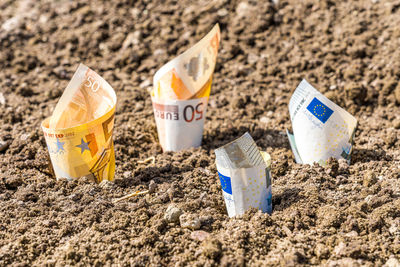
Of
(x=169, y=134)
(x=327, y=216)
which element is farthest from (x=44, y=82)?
(x=327, y=216)

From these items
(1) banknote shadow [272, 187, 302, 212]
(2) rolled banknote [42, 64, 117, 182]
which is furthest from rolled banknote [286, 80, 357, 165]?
(2) rolled banknote [42, 64, 117, 182]

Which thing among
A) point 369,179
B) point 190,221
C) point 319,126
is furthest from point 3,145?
→ point 369,179

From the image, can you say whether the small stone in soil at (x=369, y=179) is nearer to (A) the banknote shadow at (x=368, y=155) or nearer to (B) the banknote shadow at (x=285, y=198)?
(A) the banknote shadow at (x=368, y=155)

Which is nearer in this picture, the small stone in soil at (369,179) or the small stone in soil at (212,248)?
the small stone in soil at (212,248)

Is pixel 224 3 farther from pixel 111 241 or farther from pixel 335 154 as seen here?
pixel 111 241

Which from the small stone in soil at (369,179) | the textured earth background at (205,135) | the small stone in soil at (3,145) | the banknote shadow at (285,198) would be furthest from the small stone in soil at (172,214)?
the small stone in soil at (3,145)

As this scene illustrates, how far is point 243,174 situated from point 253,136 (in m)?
1.05

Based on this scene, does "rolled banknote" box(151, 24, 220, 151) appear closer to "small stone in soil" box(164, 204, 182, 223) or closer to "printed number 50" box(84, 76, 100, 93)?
"printed number 50" box(84, 76, 100, 93)

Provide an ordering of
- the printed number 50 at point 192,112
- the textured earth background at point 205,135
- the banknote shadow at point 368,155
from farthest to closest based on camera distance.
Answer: the printed number 50 at point 192,112 → the banknote shadow at point 368,155 → the textured earth background at point 205,135

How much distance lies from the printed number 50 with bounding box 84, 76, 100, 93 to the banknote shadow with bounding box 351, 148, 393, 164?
146 cm

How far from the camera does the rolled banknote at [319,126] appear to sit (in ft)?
7.71

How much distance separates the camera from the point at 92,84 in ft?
7.53

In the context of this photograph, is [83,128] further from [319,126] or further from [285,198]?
[319,126]

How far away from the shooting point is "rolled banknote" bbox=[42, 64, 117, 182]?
7.37ft
